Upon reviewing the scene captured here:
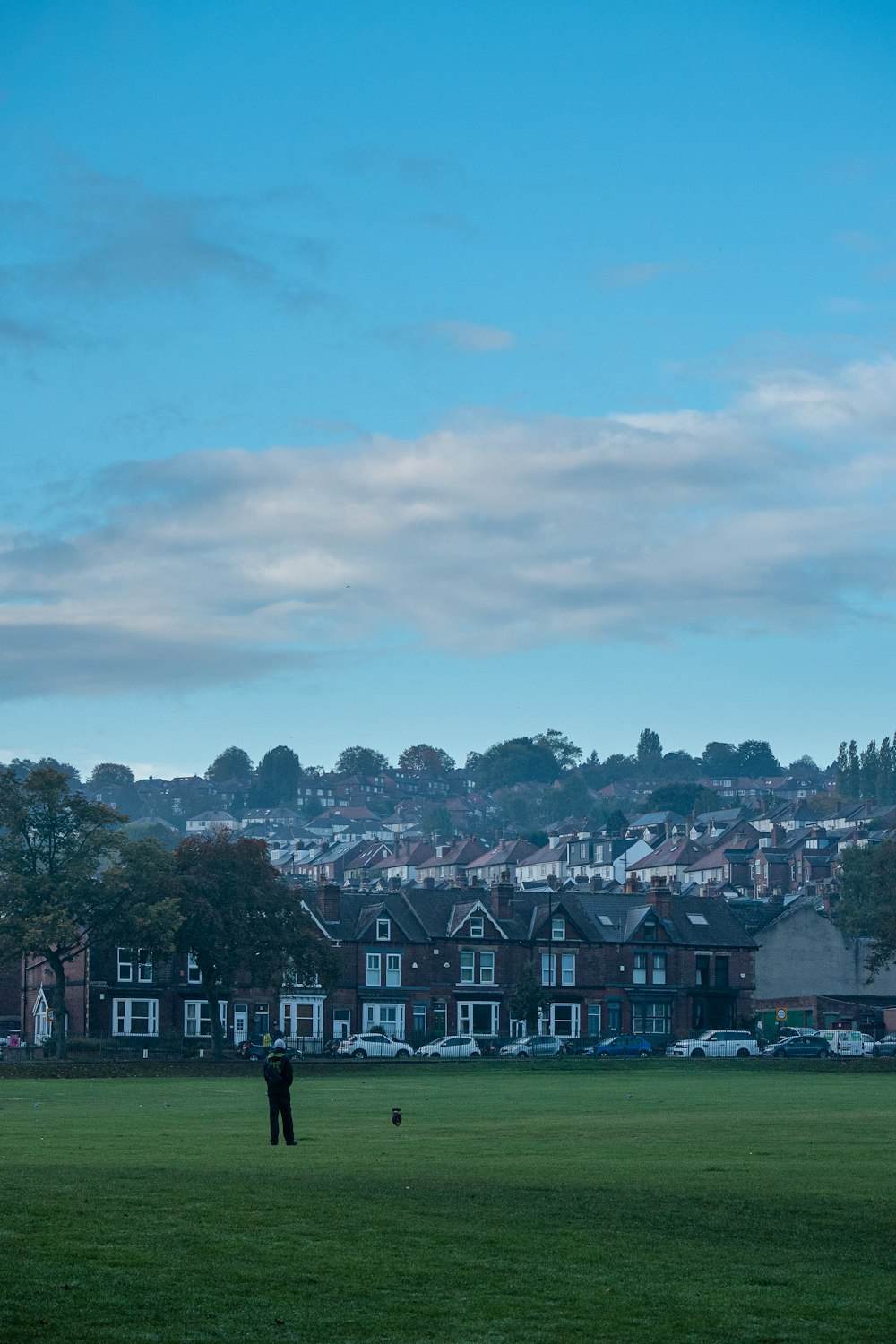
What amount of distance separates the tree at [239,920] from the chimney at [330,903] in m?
18.2

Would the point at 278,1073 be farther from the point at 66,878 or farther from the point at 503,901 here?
the point at 503,901

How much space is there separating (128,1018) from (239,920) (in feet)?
57.4

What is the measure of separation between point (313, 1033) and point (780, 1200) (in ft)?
258

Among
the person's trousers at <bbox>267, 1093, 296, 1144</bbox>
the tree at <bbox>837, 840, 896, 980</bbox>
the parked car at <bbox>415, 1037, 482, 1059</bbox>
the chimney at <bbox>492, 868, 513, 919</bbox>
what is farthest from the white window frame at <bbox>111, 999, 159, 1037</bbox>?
the person's trousers at <bbox>267, 1093, 296, 1144</bbox>

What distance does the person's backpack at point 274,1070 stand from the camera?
2638cm

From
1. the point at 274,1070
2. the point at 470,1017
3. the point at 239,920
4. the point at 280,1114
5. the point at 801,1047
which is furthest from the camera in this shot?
the point at 470,1017

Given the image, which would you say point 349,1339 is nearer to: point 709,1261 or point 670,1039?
point 709,1261

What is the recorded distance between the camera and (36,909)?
75312 mm

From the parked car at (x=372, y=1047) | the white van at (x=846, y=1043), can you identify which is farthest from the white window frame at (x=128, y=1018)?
the white van at (x=846, y=1043)

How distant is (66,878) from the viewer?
76.1m

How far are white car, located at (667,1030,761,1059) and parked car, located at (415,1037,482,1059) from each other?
10132 millimetres

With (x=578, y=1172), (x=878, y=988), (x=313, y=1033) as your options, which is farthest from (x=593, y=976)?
(x=578, y=1172)

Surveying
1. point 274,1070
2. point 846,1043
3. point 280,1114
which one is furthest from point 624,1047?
point 274,1070

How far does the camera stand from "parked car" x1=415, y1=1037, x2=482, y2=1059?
86.3 meters
